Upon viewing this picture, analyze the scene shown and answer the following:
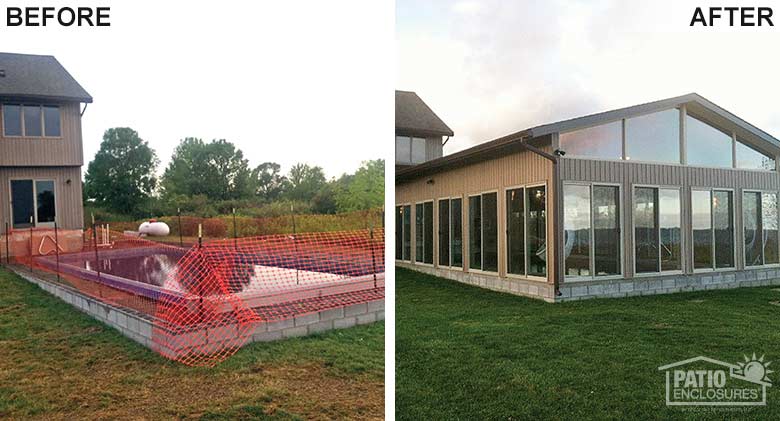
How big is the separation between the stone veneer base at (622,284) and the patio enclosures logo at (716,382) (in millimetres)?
1746

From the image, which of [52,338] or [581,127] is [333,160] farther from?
[52,338]

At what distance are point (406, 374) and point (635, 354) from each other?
143 centimetres

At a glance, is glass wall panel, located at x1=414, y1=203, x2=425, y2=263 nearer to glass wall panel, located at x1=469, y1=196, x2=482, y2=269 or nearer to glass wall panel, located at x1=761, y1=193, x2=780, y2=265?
glass wall panel, located at x1=469, y1=196, x2=482, y2=269

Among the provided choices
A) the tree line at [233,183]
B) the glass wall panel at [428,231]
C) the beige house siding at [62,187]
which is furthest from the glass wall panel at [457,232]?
the tree line at [233,183]

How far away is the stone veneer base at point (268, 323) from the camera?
12.0 ft

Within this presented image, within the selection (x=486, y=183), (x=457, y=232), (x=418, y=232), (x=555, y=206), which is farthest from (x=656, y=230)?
(x=418, y=232)

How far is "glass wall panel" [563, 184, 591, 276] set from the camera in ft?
17.1

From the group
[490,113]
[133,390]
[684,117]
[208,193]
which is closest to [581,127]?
[684,117]

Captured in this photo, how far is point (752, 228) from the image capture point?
5.68m

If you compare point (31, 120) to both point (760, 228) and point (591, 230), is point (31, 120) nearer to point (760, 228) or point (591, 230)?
point (591, 230)

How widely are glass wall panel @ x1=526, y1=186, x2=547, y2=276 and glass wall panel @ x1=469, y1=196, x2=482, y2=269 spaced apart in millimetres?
633

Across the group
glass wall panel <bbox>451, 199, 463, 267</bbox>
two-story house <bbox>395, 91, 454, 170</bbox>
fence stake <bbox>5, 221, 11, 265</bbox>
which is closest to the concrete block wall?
fence stake <bbox>5, 221, 11, 265</bbox>

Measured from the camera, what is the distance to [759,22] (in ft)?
14.3

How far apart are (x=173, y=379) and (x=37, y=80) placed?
347 cm
